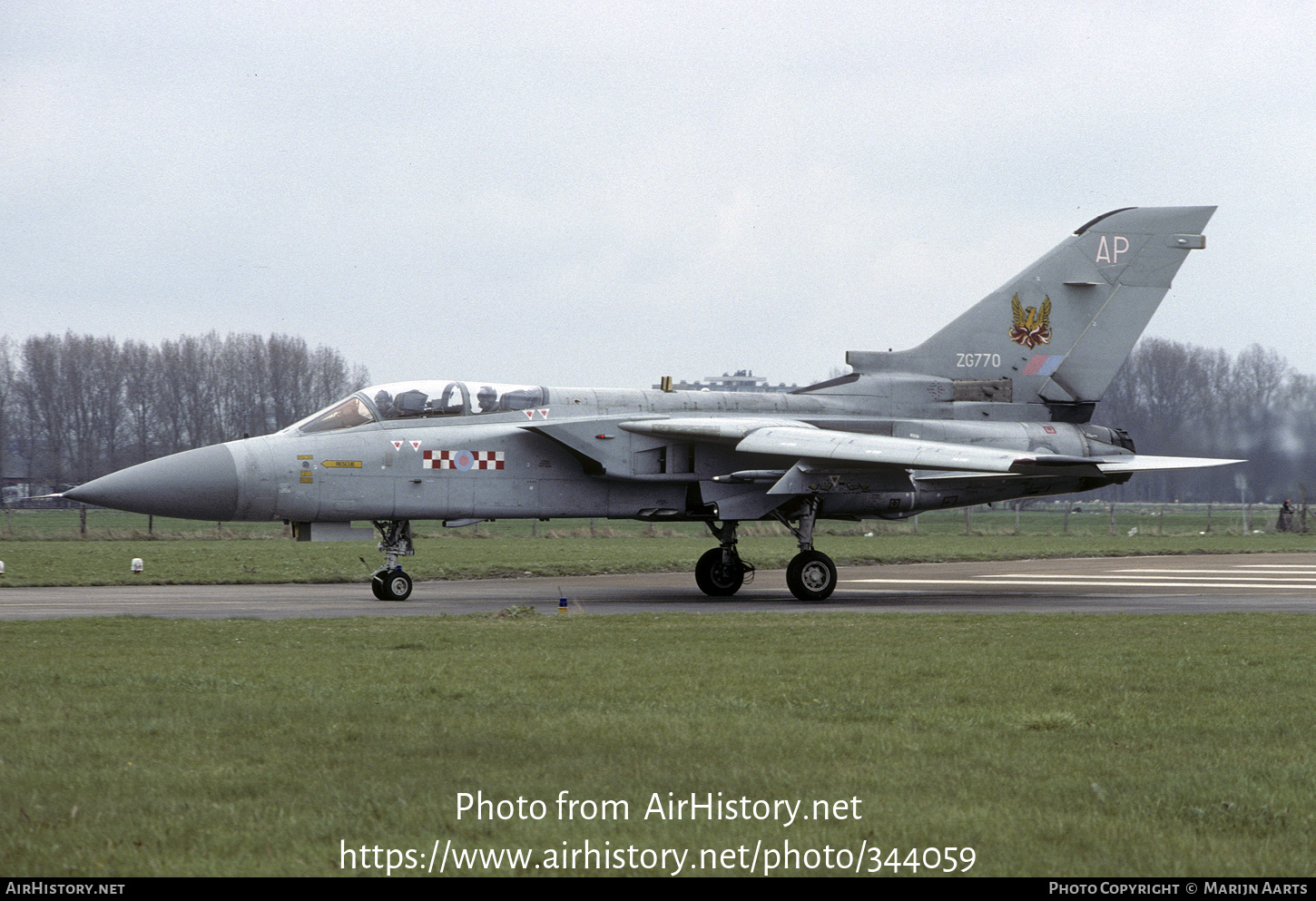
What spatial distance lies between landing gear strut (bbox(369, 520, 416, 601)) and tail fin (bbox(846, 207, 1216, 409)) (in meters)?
7.77

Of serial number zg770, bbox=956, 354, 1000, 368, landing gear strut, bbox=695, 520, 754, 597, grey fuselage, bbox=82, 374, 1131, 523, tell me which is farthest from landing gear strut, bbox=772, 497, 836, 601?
serial number zg770, bbox=956, 354, 1000, 368

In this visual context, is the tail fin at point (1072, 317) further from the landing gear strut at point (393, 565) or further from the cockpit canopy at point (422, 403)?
the landing gear strut at point (393, 565)

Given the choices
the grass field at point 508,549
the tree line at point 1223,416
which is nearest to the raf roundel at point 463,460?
the grass field at point 508,549

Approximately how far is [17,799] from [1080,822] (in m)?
4.27

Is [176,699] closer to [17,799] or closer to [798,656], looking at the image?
[17,799]

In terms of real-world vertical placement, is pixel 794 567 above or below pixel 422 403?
below

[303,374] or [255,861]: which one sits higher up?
[303,374]

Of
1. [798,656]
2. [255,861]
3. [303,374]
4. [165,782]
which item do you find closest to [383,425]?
[798,656]

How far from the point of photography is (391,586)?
17062 mm

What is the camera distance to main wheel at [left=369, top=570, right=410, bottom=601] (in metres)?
17.0

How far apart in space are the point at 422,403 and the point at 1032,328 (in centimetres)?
992

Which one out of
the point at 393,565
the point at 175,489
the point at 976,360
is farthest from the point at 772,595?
the point at 175,489

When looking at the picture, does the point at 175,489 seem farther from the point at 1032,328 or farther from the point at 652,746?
the point at 1032,328

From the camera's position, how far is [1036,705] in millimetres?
7586
